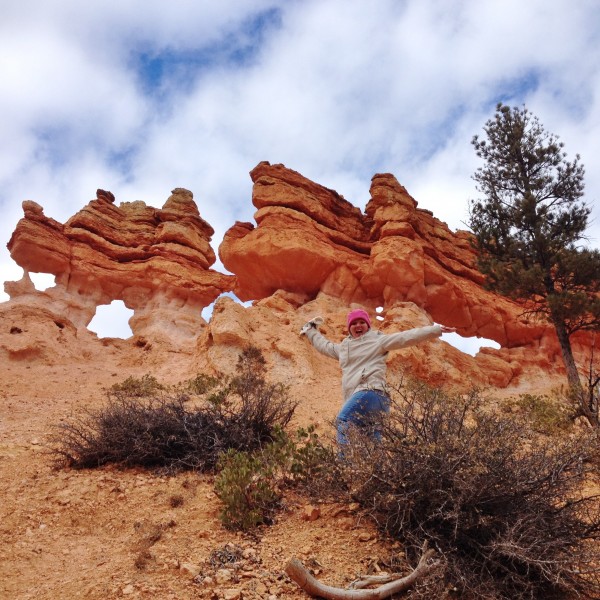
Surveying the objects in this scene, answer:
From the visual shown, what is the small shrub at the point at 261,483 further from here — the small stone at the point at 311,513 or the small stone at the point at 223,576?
the small stone at the point at 223,576

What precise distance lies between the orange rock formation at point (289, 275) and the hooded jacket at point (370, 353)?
10157mm

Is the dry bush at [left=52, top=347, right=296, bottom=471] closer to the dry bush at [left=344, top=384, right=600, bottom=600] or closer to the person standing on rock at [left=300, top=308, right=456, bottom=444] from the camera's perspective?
the person standing on rock at [left=300, top=308, right=456, bottom=444]

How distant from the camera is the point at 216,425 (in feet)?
19.6

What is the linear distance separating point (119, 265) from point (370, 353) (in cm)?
1763

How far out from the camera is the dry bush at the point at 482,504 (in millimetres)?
2871

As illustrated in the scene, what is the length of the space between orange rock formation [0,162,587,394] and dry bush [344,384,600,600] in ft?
40.1

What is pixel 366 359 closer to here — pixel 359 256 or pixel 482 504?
pixel 482 504

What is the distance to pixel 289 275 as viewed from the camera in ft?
63.6

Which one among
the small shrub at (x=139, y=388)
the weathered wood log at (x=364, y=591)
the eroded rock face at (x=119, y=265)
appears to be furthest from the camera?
the eroded rock face at (x=119, y=265)

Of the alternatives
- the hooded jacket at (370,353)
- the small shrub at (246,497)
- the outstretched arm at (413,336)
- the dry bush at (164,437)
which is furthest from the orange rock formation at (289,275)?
the small shrub at (246,497)

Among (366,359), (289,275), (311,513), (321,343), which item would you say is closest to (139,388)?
(321,343)

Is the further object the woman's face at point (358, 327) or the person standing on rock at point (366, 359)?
the woman's face at point (358, 327)

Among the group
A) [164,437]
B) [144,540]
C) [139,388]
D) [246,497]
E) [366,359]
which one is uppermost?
[139,388]

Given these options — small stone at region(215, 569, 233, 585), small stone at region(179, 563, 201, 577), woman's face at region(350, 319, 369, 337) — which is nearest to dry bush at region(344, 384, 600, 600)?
small stone at region(215, 569, 233, 585)
